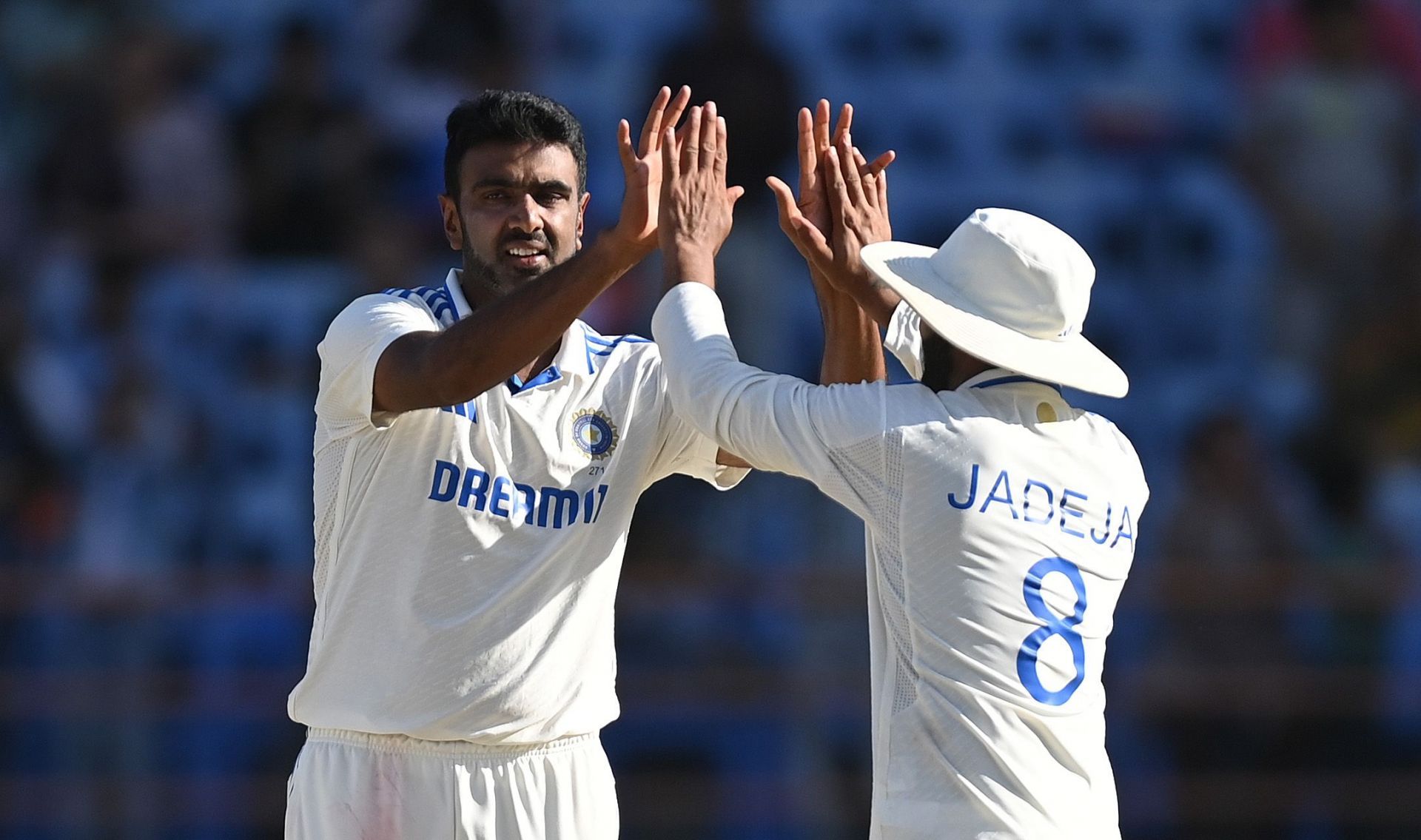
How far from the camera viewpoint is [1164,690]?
7383 millimetres

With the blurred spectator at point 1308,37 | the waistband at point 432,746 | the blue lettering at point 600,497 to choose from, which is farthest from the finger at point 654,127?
the blurred spectator at point 1308,37

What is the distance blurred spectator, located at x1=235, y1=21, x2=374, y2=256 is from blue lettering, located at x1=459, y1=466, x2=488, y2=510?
5144 millimetres

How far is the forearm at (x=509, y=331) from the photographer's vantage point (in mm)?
3592

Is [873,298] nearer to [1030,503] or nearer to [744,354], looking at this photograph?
[1030,503]

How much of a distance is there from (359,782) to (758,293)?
474 centimetres

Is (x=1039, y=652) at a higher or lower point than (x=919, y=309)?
lower

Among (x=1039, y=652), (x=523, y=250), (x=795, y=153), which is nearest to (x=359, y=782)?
(x=523, y=250)

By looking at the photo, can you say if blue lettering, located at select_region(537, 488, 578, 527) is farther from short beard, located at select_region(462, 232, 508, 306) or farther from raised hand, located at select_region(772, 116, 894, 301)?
raised hand, located at select_region(772, 116, 894, 301)

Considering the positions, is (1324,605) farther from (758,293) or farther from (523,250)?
(523,250)

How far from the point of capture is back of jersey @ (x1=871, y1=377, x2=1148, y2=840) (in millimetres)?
3387

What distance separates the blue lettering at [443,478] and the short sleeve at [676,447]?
1.37ft

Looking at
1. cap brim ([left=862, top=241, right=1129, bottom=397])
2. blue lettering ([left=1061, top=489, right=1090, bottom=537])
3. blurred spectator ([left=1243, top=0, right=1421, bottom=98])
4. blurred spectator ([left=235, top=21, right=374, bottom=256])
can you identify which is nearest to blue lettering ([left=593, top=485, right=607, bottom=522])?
cap brim ([left=862, top=241, right=1129, bottom=397])

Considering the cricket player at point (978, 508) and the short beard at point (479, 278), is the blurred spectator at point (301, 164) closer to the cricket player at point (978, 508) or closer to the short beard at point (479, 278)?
the short beard at point (479, 278)

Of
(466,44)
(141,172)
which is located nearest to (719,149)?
(466,44)
